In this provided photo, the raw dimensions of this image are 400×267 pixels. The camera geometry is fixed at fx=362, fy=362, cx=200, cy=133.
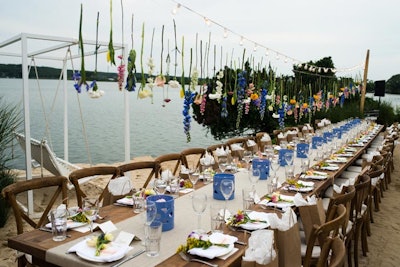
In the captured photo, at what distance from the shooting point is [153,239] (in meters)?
1.64

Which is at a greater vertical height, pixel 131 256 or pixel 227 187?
pixel 227 187

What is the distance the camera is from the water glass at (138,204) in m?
2.29

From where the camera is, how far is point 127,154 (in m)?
5.08

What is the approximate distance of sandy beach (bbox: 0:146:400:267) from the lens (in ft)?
11.3

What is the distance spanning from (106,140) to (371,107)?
11204 millimetres

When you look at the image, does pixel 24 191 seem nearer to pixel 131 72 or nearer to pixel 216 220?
pixel 131 72

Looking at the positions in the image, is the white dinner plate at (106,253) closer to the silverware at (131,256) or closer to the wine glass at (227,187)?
the silverware at (131,256)

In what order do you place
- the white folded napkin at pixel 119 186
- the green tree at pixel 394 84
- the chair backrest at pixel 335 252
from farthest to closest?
1. the green tree at pixel 394 84
2. the white folded napkin at pixel 119 186
3. the chair backrest at pixel 335 252

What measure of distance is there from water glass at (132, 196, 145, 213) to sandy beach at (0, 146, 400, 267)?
161cm

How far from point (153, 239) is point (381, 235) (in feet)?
11.6

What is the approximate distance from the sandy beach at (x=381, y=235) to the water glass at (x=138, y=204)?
161 cm

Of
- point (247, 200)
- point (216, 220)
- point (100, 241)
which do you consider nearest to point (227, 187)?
point (247, 200)

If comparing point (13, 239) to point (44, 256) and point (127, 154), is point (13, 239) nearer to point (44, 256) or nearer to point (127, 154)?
point (44, 256)

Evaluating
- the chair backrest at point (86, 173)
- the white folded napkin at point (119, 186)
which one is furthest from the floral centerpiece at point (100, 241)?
the chair backrest at point (86, 173)
